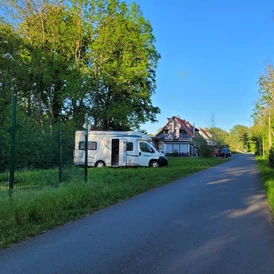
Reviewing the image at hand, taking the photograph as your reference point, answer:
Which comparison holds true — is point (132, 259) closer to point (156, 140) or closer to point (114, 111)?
point (114, 111)

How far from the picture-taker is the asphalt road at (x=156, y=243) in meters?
4.21

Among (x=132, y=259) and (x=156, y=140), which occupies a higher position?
(x=156, y=140)

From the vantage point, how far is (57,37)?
3042 centimetres

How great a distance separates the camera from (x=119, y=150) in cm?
2255

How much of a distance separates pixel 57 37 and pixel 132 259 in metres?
29.5

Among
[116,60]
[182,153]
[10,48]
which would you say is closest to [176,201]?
[10,48]

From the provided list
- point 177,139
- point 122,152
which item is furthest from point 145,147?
point 177,139

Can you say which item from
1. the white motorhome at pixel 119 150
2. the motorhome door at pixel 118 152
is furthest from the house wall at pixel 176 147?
the motorhome door at pixel 118 152

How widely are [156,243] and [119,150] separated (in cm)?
1745

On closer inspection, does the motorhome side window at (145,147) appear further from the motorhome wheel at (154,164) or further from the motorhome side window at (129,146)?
the motorhome wheel at (154,164)

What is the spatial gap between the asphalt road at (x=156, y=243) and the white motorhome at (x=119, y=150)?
1430cm

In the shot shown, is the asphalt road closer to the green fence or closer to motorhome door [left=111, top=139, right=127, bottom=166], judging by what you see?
the green fence

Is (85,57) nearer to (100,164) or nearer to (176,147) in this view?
(100,164)

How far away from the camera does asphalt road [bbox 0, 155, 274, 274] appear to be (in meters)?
4.21
